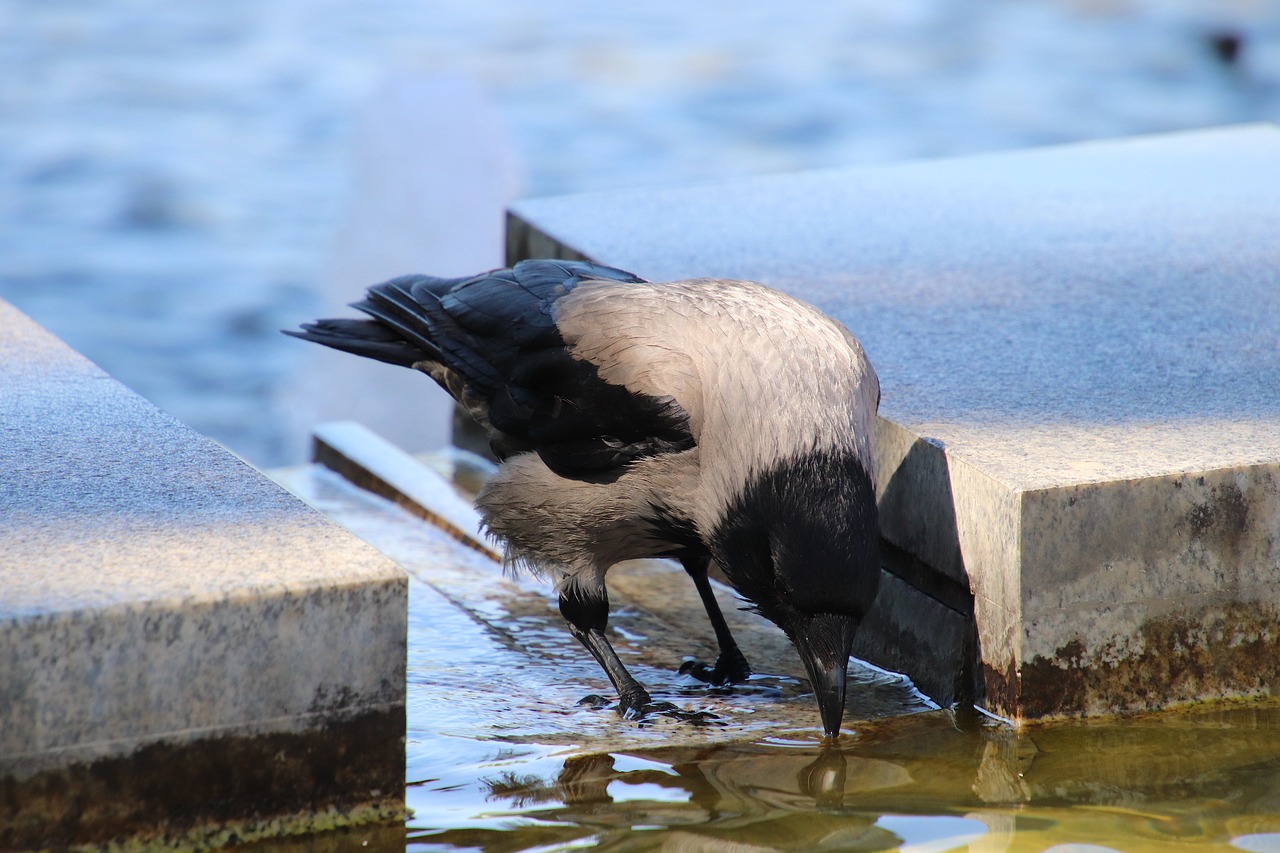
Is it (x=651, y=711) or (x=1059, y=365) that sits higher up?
(x=1059, y=365)

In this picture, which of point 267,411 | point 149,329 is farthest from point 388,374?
point 149,329

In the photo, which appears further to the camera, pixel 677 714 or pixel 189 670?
pixel 677 714

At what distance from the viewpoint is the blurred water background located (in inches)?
421

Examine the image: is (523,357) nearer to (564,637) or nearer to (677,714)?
(564,637)

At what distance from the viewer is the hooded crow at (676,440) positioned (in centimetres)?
319

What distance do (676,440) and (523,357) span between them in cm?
56

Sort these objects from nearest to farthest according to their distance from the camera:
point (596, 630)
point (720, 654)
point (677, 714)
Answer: point (677, 714) → point (596, 630) → point (720, 654)

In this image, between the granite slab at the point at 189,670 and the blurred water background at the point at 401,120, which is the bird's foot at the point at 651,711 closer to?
the granite slab at the point at 189,670

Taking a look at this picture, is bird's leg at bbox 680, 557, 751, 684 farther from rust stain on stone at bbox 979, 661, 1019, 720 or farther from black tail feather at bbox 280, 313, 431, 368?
black tail feather at bbox 280, 313, 431, 368

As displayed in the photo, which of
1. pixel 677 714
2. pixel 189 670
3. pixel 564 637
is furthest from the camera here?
pixel 564 637

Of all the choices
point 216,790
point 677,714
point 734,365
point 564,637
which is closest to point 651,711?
point 677,714

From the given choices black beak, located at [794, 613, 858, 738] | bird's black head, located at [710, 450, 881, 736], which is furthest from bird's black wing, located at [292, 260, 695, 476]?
black beak, located at [794, 613, 858, 738]

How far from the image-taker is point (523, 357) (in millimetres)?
3814

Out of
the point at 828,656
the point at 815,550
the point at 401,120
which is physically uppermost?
the point at 401,120
